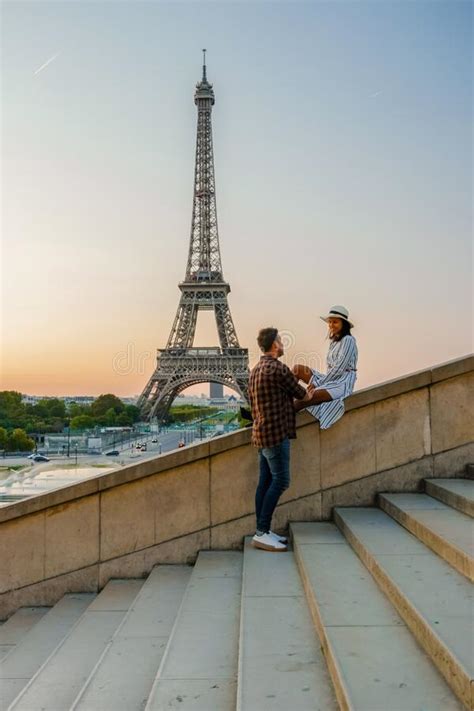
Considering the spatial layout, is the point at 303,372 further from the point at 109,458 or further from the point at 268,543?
the point at 109,458

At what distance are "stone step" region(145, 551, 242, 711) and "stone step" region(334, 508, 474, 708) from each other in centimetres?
96

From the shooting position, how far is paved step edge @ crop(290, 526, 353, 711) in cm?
256

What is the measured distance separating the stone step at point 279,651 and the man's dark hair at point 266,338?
69.5 inches

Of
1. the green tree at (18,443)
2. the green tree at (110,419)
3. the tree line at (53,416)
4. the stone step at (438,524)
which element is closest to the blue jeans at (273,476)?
the stone step at (438,524)

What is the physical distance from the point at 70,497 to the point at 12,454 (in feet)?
200

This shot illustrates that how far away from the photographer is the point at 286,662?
3.04 meters

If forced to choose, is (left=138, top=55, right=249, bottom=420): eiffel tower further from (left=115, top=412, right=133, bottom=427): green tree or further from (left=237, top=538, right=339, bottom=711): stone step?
(left=237, top=538, right=339, bottom=711): stone step

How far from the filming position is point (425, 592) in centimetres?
332

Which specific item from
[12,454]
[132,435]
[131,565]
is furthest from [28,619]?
[132,435]

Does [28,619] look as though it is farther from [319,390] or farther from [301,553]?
[319,390]

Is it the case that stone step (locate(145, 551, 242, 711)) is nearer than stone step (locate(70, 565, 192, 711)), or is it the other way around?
stone step (locate(145, 551, 242, 711))

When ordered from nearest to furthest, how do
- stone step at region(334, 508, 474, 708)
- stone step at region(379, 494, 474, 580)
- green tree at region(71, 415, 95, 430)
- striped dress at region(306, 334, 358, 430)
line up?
stone step at region(334, 508, 474, 708), stone step at region(379, 494, 474, 580), striped dress at region(306, 334, 358, 430), green tree at region(71, 415, 95, 430)

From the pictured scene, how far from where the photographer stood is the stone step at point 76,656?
340cm

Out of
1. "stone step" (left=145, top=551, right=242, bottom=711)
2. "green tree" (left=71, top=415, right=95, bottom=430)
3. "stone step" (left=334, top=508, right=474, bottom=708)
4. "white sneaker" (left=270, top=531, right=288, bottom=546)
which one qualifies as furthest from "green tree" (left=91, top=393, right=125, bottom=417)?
"stone step" (left=334, top=508, right=474, bottom=708)
